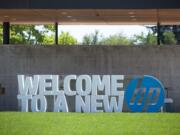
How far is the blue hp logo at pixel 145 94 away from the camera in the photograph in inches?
773

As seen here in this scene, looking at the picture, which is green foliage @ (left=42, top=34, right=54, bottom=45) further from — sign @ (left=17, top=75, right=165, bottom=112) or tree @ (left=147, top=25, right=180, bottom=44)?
sign @ (left=17, top=75, right=165, bottom=112)

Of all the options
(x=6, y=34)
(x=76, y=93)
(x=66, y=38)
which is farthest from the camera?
(x=66, y=38)

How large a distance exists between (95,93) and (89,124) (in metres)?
4.28

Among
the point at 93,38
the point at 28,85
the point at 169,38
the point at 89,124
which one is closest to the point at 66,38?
the point at 93,38

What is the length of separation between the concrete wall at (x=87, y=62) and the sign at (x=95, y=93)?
1.51m

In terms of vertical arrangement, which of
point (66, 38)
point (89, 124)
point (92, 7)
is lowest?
point (89, 124)

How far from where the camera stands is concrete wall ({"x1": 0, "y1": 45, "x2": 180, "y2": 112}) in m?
21.3

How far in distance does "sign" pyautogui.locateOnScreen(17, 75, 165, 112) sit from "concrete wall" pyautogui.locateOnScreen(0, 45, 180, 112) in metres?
1.51

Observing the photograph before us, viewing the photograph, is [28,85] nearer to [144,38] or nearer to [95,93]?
[95,93]

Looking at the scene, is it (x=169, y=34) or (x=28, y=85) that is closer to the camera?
(x=28, y=85)

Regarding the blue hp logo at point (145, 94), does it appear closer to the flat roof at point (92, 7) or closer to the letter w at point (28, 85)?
the letter w at point (28, 85)

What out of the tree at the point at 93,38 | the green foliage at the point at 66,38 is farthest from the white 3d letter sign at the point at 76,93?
the green foliage at the point at 66,38

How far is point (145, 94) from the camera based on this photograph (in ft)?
65.1

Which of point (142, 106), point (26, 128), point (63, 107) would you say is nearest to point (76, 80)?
point (63, 107)
